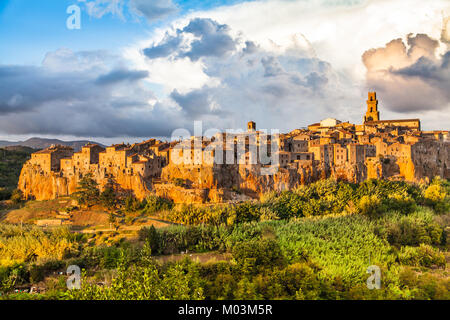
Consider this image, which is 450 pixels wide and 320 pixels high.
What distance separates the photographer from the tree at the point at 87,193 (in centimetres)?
3984

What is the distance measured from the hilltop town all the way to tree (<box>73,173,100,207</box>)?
1913mm

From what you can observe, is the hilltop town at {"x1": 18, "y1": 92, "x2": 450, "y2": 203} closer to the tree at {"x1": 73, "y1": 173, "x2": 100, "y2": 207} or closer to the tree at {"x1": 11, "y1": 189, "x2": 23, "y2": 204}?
the tree at {"x1": 11, "y1": 189, "x2": 23, "y2": 204}

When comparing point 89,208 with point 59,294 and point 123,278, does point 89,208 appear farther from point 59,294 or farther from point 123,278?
point 123,278

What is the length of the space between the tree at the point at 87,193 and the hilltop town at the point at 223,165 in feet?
6.28

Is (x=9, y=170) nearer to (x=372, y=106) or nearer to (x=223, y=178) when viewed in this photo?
(x=223, y=178)

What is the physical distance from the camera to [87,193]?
40188 millimetres

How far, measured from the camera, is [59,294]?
57.6 feet

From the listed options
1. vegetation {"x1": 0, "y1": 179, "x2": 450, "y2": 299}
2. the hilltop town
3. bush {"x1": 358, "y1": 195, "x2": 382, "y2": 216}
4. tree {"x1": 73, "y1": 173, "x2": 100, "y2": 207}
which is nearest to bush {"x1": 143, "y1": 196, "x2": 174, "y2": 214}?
vegetation {"x1": 0, "y1": 179, "x2": 450, "y2": 299}

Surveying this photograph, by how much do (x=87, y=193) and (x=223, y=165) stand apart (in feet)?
53.0

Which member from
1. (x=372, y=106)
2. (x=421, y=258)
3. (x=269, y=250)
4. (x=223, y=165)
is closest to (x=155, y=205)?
(x=223, y=165)

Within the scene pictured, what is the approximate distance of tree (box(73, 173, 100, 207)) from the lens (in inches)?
1569
